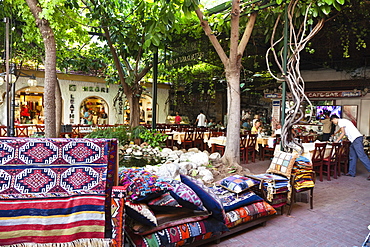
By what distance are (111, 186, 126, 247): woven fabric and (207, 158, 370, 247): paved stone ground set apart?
1247mm

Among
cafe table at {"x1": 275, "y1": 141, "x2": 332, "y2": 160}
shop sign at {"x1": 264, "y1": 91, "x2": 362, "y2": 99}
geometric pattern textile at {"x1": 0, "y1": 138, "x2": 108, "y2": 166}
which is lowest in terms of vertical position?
cafe table at {"x1": 275, "y1": 141, "x2": 332, "y2": 160}

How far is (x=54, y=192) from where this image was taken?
7.67ft

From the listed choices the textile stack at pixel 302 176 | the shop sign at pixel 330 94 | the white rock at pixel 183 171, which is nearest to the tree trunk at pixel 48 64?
the white rock at pixel 183 171

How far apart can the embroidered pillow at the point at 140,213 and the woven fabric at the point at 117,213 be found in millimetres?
167

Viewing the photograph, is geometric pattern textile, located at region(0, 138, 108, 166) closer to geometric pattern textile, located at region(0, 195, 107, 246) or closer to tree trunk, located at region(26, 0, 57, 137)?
geometric pattern textile, located at region(0, 195, 107, 246)

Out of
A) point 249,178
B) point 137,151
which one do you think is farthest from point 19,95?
point 249,178

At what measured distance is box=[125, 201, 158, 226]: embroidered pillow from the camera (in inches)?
99.7

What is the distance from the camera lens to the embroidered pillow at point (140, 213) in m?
2.53

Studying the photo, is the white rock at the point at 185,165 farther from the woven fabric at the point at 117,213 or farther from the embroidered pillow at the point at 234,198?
the woven fabric at the point at 117,213

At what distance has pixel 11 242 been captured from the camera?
2.16 meters

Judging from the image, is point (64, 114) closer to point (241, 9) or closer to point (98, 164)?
point (241, 9)

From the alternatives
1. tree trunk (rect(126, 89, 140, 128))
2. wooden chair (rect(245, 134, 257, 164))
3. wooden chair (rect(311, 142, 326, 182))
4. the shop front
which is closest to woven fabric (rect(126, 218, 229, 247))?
wooden chair (rect(311, 142, 326, 182))

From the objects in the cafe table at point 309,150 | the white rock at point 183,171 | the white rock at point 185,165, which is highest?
the cafe table at point 309,150

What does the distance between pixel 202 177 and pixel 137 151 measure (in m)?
1.89
